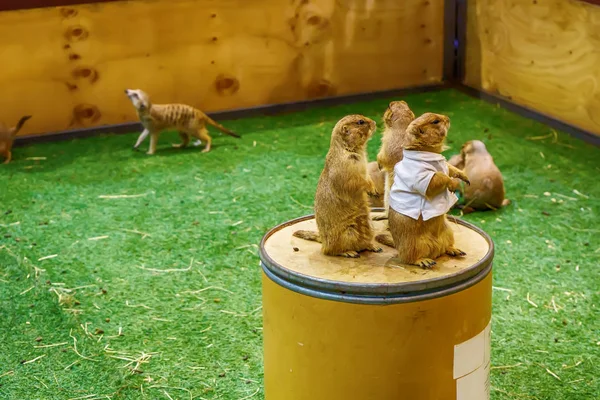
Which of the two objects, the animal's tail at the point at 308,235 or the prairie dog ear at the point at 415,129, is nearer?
the prairie dog ear at the point at 415,129

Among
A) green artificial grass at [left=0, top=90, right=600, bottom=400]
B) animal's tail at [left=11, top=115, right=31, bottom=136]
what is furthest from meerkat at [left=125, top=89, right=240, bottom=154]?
animal's tail at [left=11, top=115, right=31, bottom=136]

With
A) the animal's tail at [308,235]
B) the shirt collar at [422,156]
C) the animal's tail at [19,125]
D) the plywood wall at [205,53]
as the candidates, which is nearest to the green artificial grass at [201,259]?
the animal's tail at [19,125]

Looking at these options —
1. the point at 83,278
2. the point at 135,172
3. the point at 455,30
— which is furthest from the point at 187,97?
the point at 83,278

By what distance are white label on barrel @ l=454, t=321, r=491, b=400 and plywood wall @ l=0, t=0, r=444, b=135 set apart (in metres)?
4.71

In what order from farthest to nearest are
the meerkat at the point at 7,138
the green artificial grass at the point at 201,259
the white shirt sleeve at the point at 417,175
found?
the meerkat at the point at 7,138 < the green artificial grass at the point at 201,259 < the white shirt sleeve at the point at 417,175

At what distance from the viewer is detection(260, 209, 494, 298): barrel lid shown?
2461 mm

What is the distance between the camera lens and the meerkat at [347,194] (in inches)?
107

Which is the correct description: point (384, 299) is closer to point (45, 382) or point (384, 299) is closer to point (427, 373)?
point (427, 373)

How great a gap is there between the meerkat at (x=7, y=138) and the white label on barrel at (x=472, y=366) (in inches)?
174

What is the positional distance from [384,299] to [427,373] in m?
0.28

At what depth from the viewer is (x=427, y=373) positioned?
255 centimetres

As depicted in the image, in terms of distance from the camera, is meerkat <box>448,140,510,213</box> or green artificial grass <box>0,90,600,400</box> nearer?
green artificial grass <box>0,90,600,400</box>

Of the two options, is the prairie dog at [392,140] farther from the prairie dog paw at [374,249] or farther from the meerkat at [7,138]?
the meerkat at [7,138]

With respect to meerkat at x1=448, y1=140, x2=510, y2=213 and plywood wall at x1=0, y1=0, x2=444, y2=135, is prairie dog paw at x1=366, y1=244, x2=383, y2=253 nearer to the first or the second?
meerkat at x1=448, y1=140, x2=510, y2=213
